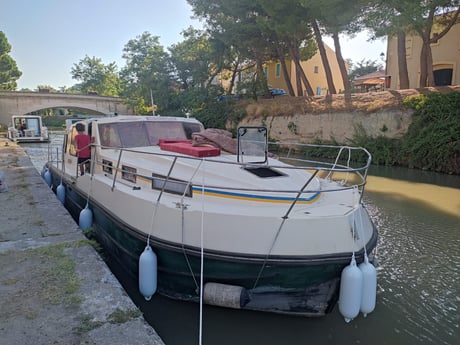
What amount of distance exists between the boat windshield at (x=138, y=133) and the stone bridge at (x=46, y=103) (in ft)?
113

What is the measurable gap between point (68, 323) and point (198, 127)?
3956 mm

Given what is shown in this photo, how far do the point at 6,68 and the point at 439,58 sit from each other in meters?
49.9

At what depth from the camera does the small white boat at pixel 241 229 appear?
3305mm

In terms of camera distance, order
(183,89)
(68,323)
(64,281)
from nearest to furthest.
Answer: (68,323), (64,281), (183,89)

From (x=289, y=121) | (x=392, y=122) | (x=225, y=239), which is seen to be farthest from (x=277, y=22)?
(x=225, y=239)

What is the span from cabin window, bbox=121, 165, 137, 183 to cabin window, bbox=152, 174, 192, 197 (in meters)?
0.44

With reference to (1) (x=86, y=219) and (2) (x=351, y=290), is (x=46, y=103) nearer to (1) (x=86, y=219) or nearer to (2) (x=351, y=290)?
(1) (x=86, y=219)

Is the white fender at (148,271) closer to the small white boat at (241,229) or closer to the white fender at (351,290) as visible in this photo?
the small white boat at (241,229)

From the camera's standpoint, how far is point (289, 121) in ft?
67.6

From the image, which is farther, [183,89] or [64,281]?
[183,89]

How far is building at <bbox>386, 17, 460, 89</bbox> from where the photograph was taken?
66.8ft

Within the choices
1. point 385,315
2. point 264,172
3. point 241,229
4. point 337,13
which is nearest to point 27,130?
point 337,13

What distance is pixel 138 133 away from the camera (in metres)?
5.56

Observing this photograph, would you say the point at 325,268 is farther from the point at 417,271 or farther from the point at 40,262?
the point at 40,262
